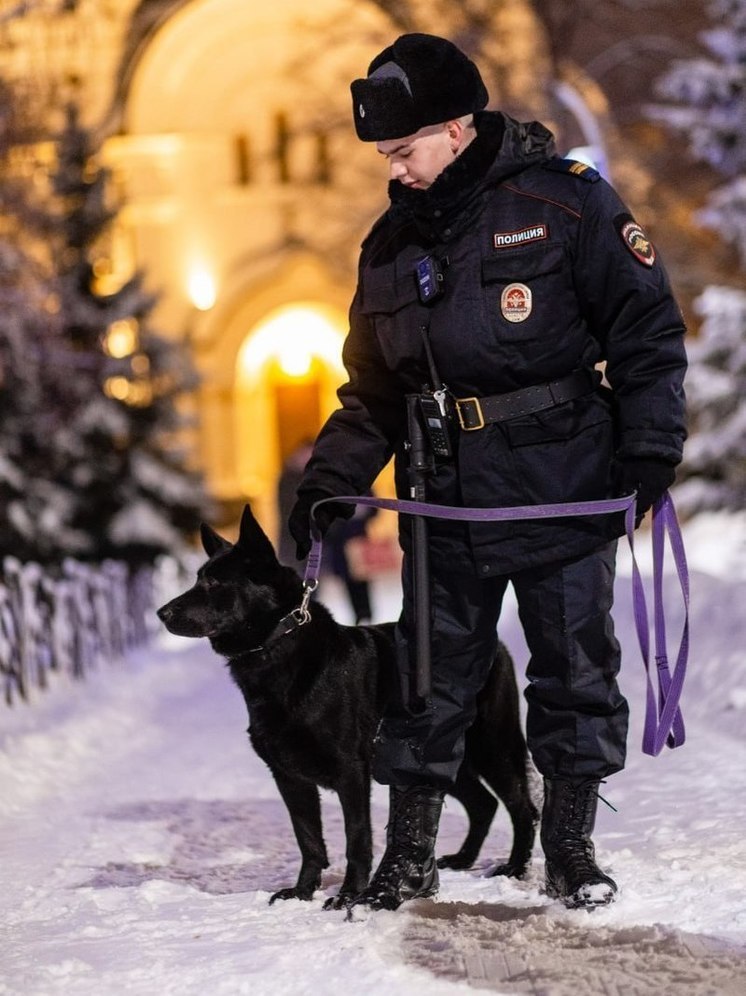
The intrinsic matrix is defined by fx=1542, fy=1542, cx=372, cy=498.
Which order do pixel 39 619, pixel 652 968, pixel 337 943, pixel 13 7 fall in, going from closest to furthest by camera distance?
pixel 652 968, pixel 337 943, pixel 39 619, pixel 13 7

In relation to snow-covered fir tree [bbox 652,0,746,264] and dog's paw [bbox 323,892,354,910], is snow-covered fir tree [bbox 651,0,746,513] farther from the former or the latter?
dog's paw [bbox 323,892,354,910]

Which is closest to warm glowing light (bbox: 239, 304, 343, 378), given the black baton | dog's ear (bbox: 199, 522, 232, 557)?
dog's ear (bbox: 199, 522, 232, 557)

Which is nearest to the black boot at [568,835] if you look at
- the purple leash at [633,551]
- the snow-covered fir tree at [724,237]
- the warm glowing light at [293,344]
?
the purple leash at [633,551]

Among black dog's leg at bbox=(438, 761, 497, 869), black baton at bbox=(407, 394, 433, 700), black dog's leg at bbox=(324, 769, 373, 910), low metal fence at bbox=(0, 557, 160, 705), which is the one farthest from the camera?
low metal fence at bbox=(0, 557, 160, 705)

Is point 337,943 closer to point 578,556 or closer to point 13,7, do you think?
point 578,556

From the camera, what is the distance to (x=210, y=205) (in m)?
29.7

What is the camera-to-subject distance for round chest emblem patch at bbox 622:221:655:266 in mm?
3969

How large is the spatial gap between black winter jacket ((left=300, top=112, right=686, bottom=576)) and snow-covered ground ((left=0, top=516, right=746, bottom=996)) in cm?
95

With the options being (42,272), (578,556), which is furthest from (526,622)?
(42,272)

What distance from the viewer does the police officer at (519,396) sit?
157 inches

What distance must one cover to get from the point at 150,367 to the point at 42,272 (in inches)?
155

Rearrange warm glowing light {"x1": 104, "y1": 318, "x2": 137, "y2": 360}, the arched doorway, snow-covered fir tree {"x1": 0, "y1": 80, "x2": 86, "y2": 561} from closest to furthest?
1. snow-covered fir tree {"x1": 0, "y1": 80, "x2": 86, "y2": 561}
2. warm glowing light {"x1": 104, "y1": 318, "x2": 137, "y2": 360}
3. the arched doorway

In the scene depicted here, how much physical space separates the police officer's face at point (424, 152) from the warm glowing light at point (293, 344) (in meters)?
25.8

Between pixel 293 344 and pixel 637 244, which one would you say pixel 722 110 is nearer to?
pixel 293 344
